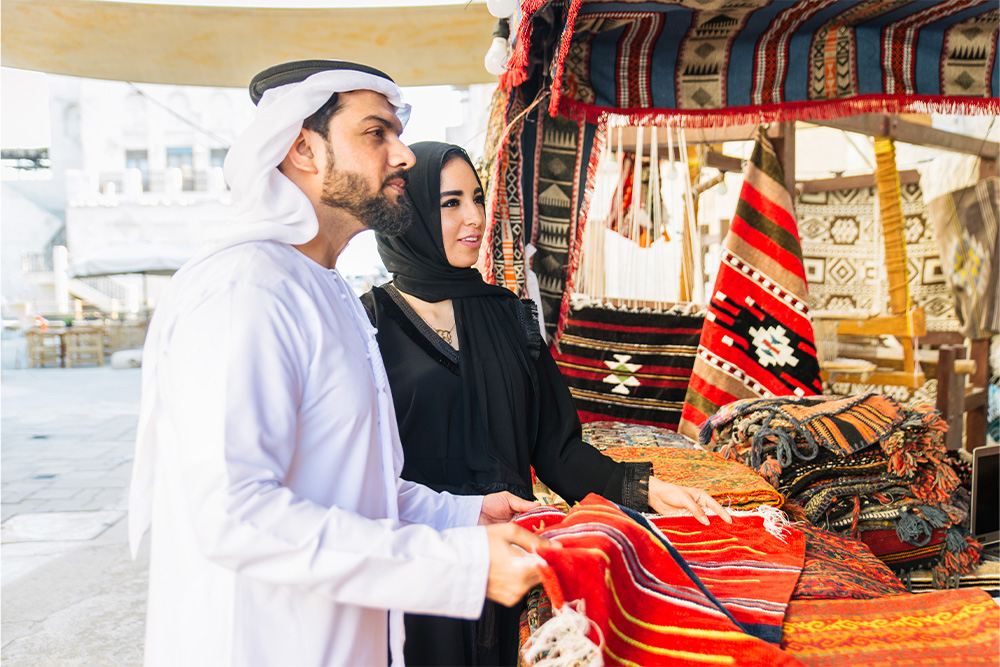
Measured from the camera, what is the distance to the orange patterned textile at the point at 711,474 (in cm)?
201

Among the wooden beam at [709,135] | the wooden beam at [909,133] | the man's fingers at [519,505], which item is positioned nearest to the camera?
the man's fingers at [519,505]

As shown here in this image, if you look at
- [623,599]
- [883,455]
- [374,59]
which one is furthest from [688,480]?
[374,59]

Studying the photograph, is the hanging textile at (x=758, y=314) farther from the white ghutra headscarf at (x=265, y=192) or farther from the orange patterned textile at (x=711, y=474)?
the white ghutra headscarf at (x=265, y=192)

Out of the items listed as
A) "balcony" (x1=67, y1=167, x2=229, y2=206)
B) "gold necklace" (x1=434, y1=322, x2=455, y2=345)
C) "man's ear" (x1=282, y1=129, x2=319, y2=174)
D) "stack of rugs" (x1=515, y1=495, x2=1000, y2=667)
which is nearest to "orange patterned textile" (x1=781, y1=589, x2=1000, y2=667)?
"stack of rugs" (x1=515, y1=495, x2=1000, y2=667)

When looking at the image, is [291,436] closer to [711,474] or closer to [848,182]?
[711,474]

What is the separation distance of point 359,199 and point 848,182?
442 centimetres

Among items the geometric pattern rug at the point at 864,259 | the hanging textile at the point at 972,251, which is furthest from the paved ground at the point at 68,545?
the hanging textile at the point at 972,251

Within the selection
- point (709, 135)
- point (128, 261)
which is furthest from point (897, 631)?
point (128, 261)

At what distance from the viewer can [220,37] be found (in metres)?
4.12

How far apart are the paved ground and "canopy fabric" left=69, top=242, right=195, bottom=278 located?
596 cm

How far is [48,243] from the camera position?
27.3 meters

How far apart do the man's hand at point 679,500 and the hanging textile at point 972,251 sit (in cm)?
350

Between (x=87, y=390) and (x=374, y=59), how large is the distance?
882 cm

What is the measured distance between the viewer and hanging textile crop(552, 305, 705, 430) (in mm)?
3184
